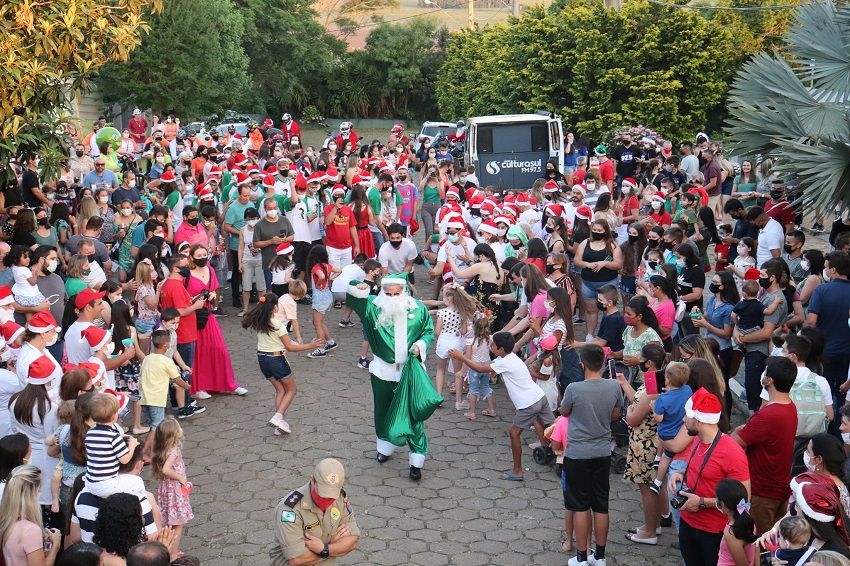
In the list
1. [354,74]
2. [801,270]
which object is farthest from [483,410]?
[354,74]

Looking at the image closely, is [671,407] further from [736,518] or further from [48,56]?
[48,56]

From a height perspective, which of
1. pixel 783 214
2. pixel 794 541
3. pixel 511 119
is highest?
pixel 511 119

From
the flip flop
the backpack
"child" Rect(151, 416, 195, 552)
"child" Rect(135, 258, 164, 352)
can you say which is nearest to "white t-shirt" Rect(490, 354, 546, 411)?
the flip flop

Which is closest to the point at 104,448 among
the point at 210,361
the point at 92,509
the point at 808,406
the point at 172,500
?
the point at 92,509

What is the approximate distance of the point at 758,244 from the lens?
11328 millimetres

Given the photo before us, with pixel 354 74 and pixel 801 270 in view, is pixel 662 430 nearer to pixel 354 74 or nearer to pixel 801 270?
pixel 801 270

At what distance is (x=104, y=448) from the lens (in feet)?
20.6

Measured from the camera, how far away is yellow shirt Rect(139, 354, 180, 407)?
9.16 meters

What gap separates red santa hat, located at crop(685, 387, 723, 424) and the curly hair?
3531 mm

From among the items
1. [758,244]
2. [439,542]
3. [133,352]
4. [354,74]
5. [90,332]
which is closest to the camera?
[439,542]

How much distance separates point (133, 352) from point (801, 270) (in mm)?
6887

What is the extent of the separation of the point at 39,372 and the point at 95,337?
1.24m

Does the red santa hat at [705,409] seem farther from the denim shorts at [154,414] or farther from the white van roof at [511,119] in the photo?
the white van roof at [511,119]

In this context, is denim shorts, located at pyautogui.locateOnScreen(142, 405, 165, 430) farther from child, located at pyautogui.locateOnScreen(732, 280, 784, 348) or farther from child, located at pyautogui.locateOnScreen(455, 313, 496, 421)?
child, located at pyautogui.locateOnScreen(732, 280, 784, 348)
